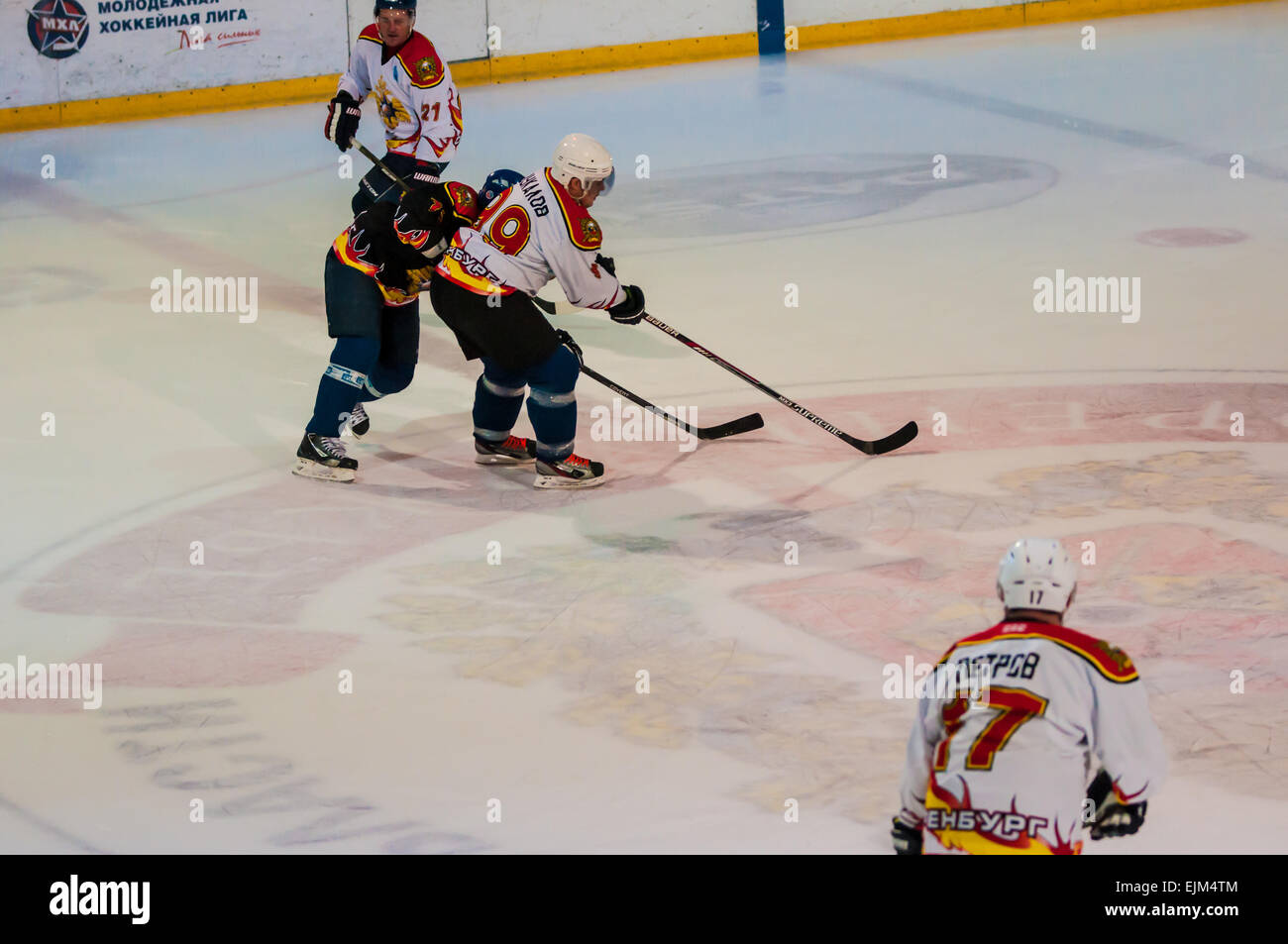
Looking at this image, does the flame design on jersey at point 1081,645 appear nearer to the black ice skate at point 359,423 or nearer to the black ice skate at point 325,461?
the black ice skate at point 325,461

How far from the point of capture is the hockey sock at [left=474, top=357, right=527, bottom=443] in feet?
18.5

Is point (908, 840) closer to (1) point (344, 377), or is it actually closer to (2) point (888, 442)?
(2) point (888, 442)

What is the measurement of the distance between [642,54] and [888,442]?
8426 mm

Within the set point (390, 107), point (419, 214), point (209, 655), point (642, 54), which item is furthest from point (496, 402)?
point (642, 54)

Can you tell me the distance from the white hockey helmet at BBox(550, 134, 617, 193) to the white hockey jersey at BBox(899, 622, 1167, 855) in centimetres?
289

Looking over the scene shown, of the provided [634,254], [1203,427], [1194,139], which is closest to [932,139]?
[1194,139]

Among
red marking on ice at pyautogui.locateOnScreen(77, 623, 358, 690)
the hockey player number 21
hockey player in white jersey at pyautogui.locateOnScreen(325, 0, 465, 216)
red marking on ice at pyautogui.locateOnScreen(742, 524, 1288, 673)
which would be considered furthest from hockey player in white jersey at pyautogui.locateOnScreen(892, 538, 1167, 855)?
hockey player in white jersey at pyautogui.locateOnScreen(325, 0, 465, 216)

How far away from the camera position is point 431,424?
20.7 ft

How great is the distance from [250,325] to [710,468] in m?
2.92

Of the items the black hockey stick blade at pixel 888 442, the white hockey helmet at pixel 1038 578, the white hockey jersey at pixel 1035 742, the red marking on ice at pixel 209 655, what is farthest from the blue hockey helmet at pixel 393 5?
the white hockey jersey at pixel 1035 742

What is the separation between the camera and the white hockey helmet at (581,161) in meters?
5.12

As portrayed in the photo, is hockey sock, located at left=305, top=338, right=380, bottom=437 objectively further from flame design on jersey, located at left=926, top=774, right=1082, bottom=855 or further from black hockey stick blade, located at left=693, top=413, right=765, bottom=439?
flame design on jersey, located at left=926, top=774, right=1082, bottom=855

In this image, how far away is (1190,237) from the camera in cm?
789

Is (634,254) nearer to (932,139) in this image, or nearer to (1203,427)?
(932,139)
